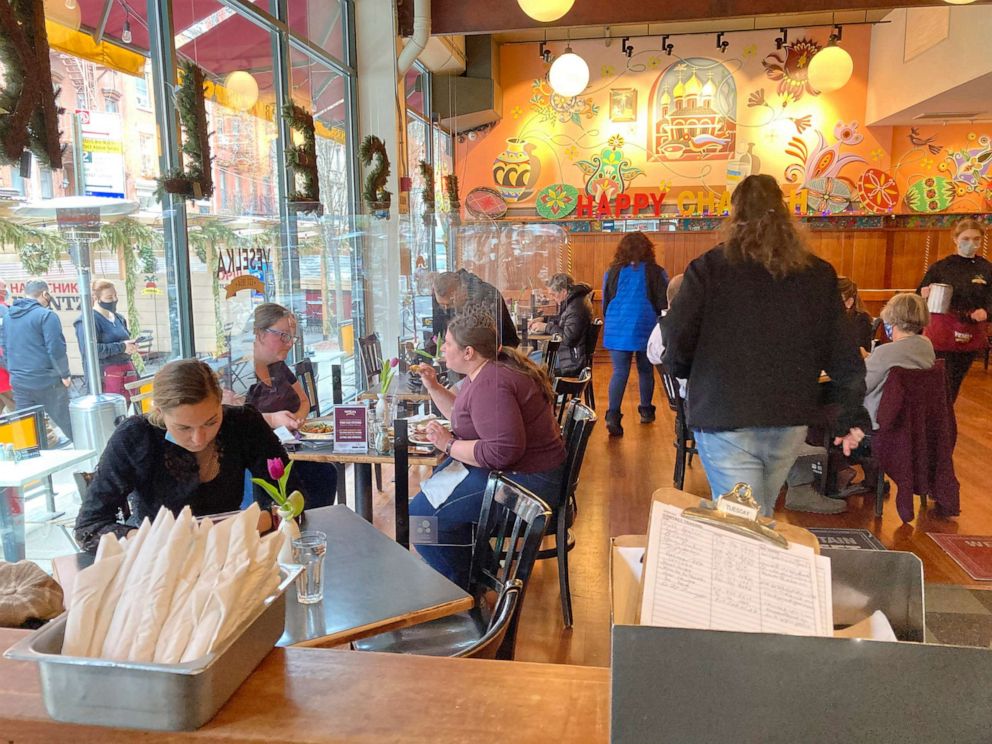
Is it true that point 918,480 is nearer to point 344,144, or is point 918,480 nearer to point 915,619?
point 915,619

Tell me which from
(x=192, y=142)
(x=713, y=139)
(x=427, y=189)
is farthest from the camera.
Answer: (x=713, y=139)

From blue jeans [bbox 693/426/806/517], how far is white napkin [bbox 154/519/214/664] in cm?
194

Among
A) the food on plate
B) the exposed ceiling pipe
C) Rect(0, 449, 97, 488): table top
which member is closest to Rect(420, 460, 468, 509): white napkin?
the food on plate

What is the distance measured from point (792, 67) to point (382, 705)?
34.9 ft

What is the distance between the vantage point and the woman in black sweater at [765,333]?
2.37 metres

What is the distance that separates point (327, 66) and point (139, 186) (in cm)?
306

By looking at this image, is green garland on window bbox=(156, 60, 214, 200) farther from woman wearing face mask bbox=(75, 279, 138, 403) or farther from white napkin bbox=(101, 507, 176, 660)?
white napkin bbox=(101, 507, 176, 660)

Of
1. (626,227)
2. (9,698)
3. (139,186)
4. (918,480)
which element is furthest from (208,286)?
(626,227)

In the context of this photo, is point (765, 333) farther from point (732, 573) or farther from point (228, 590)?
point (228, 590)

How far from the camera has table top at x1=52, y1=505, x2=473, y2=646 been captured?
1649mm

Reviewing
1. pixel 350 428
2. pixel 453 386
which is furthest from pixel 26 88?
pixel 453 386

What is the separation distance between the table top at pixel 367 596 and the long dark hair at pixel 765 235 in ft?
4.47

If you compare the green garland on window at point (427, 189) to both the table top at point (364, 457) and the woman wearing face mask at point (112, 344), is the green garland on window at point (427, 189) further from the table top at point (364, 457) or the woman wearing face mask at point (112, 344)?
the table top at point (364, 457)

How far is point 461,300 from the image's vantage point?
3268 millimetres
